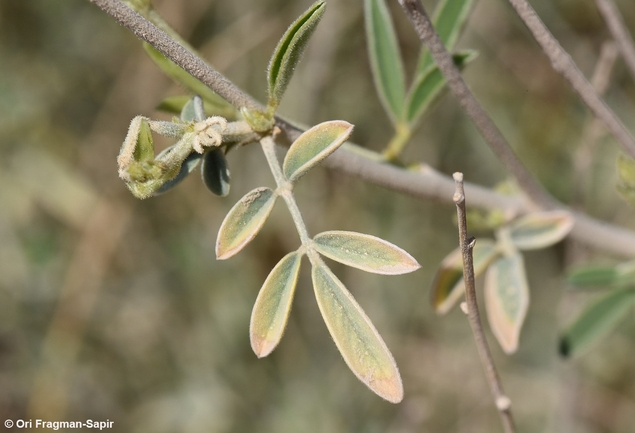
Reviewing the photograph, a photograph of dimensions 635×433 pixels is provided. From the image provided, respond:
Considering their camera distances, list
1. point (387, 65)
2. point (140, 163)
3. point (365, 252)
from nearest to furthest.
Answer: point (140, 163) < point (365, 252) < point (387, 65)

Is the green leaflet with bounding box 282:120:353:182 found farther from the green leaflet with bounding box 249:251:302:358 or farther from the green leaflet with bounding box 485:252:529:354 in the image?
the green leaflet with bounding box 485:252:529:354

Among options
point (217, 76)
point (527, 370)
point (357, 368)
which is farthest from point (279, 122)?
point (527, 370)

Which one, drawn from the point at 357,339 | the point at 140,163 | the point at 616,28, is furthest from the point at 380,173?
the point at 616,28

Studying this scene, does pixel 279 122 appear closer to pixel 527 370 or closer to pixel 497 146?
pixel 497 146

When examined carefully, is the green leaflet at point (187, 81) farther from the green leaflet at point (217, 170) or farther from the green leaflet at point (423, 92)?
the green leaflet at point (423, 92)

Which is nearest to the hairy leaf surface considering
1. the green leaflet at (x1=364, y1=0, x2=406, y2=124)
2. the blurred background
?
the green leaflet at (x1=364, y1=0, x2=406, y2=124)

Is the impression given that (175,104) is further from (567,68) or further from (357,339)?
(567,68)

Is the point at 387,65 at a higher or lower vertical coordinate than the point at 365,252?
higher
